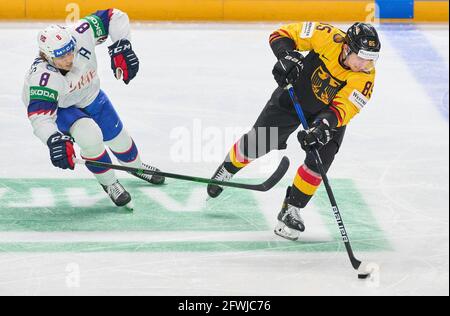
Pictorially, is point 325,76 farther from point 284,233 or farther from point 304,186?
point 284,233

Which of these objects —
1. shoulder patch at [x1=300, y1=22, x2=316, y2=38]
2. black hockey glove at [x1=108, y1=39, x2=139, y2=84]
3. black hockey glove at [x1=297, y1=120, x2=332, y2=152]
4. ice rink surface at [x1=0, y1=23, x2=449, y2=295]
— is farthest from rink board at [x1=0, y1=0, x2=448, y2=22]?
black hockey glove at [x1=297, y1=120, x2=332, y2=152]

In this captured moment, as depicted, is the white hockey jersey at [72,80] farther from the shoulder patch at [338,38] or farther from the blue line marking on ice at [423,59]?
the blue line marking on ice at [423,59]

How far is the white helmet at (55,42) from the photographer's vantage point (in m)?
4.75

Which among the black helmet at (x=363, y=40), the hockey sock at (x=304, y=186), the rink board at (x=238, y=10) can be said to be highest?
the black helmet at (x=363, y=40)

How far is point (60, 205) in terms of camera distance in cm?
526

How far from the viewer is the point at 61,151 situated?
4.66m

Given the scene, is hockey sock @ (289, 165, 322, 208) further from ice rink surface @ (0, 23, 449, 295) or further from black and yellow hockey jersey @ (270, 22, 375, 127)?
black and yellow hockey jersey @ (270, 22, 375, 127)

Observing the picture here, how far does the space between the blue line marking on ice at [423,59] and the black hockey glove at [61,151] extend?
9.26 ft

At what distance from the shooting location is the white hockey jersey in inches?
189

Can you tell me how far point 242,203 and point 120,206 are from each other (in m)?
0.59

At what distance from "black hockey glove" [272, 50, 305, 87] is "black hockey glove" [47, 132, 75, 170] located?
95 cm

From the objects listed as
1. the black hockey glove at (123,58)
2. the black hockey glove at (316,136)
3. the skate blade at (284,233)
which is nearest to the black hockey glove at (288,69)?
the black hockey glove at (316,136)

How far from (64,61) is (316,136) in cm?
118
